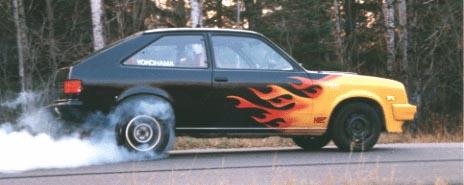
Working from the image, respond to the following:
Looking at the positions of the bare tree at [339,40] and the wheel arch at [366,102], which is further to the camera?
the bare tree at [339,40]

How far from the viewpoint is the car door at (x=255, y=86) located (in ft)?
29.1

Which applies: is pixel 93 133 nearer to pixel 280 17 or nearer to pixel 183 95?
pixel 183 95

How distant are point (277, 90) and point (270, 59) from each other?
455mm

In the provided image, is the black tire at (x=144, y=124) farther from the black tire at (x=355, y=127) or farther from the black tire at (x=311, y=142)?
the black tire at (x=311, y=142)

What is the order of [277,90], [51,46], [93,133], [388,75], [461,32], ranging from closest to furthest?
[93,133], [277,90], [51,46], [388,75], [461,32]

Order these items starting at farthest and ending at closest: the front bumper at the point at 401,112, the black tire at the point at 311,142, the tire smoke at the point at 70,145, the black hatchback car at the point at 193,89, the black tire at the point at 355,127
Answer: the black tire at the point at 311,142
the front bumper at the point at 401,112
the black tire at the point at 355,127
the black hatchback car at the point at 193,89
the tire smoke at the point at 70,145

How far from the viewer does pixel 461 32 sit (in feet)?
69.5

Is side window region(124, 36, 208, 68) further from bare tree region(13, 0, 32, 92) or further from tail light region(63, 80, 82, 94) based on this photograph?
bare tree region(13, 0, 32, 92)

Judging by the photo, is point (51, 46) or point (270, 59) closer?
point (270, 59)

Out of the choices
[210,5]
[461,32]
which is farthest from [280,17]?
A: [461,32]

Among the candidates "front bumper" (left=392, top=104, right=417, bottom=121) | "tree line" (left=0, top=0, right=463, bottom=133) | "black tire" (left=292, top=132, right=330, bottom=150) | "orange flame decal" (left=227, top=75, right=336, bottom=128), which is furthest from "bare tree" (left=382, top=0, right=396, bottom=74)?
"orange flame decal" (left=227, top=75, right=336, bottom=128)

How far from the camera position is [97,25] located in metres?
15.8

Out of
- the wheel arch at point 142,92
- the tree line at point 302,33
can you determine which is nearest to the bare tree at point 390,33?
the tree line at point 302,33

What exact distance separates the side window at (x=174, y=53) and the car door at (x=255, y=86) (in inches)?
7.0
